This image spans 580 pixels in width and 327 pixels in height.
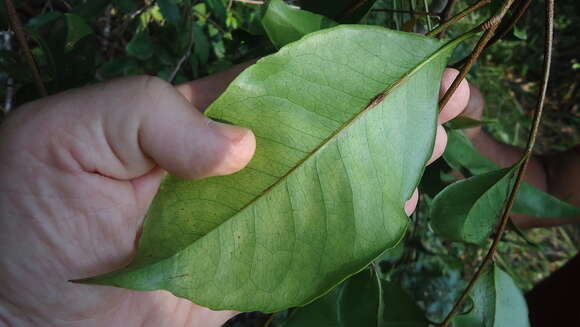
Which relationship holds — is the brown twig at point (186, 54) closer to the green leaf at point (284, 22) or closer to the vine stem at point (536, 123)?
the green leaf at point (284, 22)

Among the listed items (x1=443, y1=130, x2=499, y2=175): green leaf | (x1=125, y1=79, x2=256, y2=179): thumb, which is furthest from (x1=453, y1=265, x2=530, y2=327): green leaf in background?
(x1=125, y1=79, x2=256, y2=179): thumb

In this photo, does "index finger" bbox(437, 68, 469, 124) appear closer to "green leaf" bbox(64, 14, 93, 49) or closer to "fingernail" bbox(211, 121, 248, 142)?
"fingernail" bbox(211, 121, 248, 142)

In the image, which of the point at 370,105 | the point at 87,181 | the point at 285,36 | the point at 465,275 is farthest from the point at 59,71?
the point at 465,275

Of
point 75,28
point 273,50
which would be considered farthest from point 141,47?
point 273,50

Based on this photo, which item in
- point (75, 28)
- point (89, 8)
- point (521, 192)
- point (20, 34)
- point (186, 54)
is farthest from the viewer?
point (186, 54)

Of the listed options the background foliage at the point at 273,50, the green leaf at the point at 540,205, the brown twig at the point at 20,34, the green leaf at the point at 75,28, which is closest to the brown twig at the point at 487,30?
the background foliage at the point at 273,50

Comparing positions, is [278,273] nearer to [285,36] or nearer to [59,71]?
[285,36]

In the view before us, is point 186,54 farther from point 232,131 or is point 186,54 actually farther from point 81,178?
point 232,131
